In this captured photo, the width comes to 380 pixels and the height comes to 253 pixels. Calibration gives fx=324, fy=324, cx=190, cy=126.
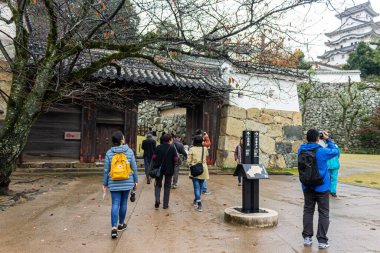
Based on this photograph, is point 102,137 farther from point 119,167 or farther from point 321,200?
point 321,200

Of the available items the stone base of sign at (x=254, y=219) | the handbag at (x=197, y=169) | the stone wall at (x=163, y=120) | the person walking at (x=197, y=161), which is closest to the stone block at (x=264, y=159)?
the stone wall at (x=163, y=120)

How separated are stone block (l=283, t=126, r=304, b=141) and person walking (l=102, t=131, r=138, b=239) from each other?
11076 mm

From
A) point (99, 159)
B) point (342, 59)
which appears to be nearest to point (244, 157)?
point (99, 159)

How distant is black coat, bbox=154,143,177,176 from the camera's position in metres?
6.48

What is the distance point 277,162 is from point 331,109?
716 inches

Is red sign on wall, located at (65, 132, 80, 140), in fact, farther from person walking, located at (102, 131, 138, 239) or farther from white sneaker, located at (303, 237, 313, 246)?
white sneaker, located at (303, 237, 313, 246)

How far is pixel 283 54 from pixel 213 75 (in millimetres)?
7530

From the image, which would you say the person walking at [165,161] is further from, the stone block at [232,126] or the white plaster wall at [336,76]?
the white plaster wall at [336,76]

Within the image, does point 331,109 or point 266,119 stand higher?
point 331,109

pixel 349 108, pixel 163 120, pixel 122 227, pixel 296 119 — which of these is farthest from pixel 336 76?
pixel 122 227

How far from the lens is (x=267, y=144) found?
1434 centimetres

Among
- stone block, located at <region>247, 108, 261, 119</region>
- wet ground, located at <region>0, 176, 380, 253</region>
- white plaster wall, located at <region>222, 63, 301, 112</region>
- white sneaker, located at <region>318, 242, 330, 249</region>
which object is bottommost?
wet ground, located at <region>0, 176, 380, 253</region>

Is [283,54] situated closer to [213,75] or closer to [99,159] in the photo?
[213,75]

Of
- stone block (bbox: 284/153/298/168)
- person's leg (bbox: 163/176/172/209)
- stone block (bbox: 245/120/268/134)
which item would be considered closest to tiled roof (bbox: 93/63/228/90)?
stone block (bbox: 245/120/268/134)
